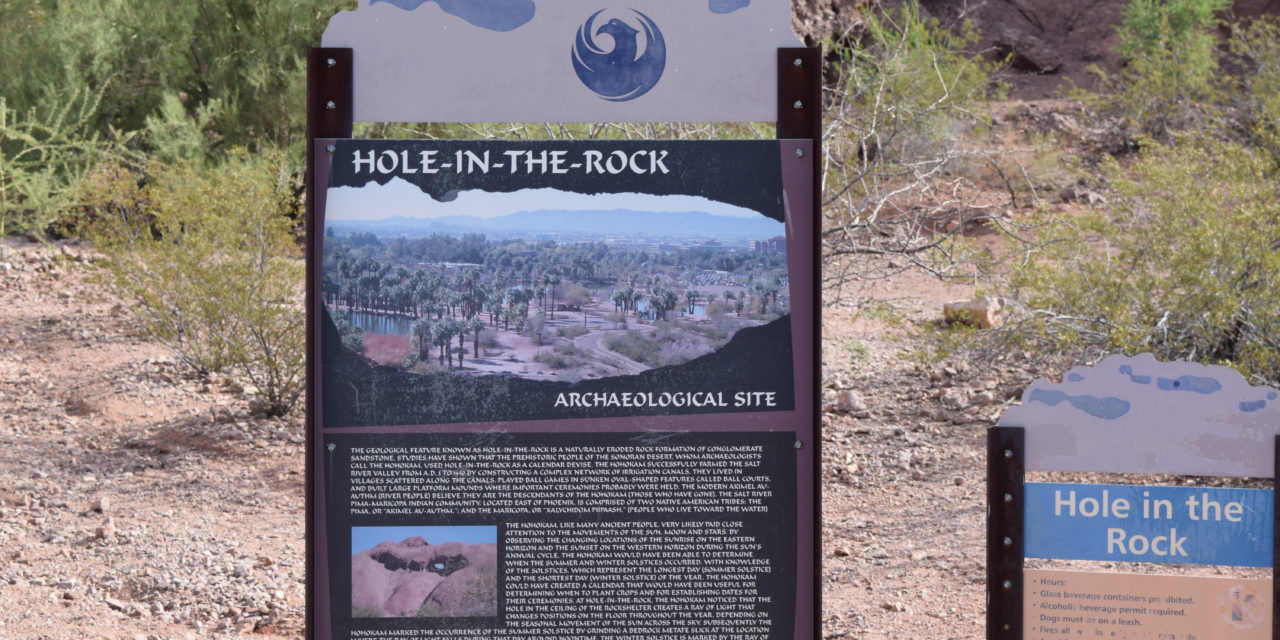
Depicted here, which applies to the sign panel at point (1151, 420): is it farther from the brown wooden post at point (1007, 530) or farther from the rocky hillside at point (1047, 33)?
the rocky hillside at point (1047, 33)

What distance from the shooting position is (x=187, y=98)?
1138cm

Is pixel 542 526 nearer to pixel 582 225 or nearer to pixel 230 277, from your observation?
pixel 582 225

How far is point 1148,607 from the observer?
104 inches

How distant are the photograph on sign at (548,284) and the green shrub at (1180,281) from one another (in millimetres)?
3613

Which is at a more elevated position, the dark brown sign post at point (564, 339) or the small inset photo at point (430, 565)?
the dark brown sign post at point (564, 339)

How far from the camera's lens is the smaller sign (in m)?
2.63

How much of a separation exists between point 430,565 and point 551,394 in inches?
17.4

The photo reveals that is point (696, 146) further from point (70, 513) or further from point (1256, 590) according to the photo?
point (70, 513)

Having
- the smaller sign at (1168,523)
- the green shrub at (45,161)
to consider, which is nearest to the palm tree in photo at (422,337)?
the smaller sign at (1168,523)

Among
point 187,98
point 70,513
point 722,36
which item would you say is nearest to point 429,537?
point 722,36

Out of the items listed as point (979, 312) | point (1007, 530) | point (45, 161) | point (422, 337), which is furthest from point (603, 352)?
point (45, 161)

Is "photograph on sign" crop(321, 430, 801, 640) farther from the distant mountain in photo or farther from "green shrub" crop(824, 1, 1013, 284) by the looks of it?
"green shrub" crop(824, 1, 1013, 284)

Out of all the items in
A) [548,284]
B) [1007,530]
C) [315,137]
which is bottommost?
[1007,530]

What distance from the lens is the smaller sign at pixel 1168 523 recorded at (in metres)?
2.63
